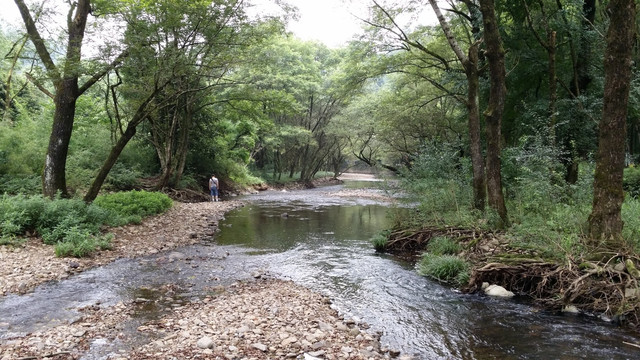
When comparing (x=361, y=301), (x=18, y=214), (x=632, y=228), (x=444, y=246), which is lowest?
(x=361, y=301)

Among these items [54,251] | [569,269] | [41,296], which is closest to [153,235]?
[54,251]

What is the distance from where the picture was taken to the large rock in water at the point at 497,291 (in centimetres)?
690

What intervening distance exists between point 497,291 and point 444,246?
233 centimetres

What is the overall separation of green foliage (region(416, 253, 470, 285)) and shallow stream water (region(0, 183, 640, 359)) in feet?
0.98

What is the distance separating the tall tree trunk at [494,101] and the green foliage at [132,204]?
11550mm

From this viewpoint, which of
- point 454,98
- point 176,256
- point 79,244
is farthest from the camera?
point 454,98

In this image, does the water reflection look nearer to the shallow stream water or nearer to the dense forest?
the shallow stream water

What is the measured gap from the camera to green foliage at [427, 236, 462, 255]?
29.8 ft

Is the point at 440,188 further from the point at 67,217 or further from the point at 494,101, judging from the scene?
the point at 67,217

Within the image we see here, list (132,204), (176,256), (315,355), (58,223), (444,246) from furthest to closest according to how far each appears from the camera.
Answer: (132,204) → (58,223) → (176,256) → (444,246) → (315,355)

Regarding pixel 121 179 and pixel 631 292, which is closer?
pixel 631 292

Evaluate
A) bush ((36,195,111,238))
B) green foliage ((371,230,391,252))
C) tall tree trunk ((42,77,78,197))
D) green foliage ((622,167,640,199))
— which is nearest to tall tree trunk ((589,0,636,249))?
green foliage ((371,230,391,252))

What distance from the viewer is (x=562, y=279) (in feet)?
20.5

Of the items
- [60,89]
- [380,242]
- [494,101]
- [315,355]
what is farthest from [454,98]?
[60,89]
